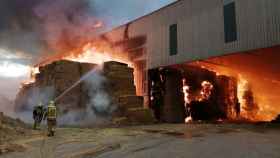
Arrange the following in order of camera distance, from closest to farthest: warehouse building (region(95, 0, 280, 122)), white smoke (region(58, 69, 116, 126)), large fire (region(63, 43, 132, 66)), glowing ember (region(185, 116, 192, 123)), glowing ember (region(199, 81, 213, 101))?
warehouse building (region(95, 0, 280, 122))
white smoke (region(58, 69, 116, 126))
glowing ember (region(185, 116, 192, 123))
large fire (region(63, 43, 132, 66))
glowing ember (region(199, 81, 213, 101))

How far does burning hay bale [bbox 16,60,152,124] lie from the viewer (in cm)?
1973

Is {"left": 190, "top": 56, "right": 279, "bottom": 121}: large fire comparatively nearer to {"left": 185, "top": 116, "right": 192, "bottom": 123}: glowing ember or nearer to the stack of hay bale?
{"left": 185, "top": 116, "right": 192, "bottom": 123}: glowing ember

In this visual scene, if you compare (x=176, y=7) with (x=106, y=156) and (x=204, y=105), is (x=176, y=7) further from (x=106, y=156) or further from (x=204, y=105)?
(x=106, y=156)

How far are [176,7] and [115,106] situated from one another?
30.8 feet

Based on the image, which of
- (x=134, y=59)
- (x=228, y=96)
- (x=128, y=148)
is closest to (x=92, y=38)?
(x=134, y=59)

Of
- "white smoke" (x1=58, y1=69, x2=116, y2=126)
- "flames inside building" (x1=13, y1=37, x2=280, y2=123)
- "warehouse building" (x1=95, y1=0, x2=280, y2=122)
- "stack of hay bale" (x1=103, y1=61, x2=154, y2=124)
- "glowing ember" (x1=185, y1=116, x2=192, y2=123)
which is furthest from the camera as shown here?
"glowing ember" (x1=185, y1=116, x2=192, y2=123)

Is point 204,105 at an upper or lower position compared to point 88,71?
lower

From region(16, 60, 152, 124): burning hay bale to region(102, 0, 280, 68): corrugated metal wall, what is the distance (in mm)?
3858

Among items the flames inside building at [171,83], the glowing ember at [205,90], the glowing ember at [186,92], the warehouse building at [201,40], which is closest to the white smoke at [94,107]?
the flames inside building at [171,83]

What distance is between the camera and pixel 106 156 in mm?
7609

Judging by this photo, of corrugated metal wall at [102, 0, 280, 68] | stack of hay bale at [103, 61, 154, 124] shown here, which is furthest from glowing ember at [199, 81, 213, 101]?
stack of hay bale at [103, 61, 154, 124]

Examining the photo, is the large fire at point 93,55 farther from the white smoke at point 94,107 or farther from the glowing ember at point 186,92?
the glowing ember at point 186,92

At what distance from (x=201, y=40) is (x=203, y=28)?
2.90 feet

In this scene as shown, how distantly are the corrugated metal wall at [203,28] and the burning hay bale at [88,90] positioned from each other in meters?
3.86
